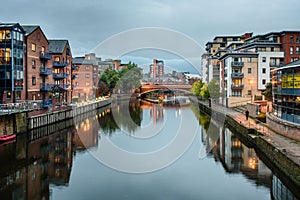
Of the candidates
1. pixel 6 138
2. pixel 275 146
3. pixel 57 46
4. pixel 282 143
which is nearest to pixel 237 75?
pixel 57 46

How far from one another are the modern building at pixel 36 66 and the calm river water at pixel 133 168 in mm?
5747

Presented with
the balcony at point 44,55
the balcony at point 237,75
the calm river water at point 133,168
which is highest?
the balcony at point 44,55

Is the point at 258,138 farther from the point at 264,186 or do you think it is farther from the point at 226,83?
the point at 226,83

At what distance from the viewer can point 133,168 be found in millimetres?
20891

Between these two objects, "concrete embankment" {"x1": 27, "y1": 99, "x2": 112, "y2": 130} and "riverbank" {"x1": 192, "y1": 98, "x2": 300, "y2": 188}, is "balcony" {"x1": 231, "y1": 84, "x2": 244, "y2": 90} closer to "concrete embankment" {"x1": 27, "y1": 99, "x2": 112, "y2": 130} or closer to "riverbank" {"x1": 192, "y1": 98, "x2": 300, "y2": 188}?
"riverbank" {"x1": 192, "y1": 98, "x2": 300, "y2": 188}

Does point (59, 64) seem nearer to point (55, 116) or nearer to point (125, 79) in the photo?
point (55, 116)

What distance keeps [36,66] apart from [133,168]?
22481 millimetres

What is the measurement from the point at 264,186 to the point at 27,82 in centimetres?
2741

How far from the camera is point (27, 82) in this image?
117ft

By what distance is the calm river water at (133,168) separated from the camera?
52.6 ft

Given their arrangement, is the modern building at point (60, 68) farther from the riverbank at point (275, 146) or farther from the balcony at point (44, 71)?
the riverbank at point (275, 146)

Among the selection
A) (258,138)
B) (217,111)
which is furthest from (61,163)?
(217,111)

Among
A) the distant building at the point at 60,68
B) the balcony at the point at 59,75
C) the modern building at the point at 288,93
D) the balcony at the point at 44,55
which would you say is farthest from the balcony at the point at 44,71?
the modern building at the point at 288,93

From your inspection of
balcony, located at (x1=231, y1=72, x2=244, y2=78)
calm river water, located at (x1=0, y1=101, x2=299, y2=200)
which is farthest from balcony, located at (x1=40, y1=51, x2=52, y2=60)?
balcony, located at (x1=231, y1=72, x2=244, y2=78)
